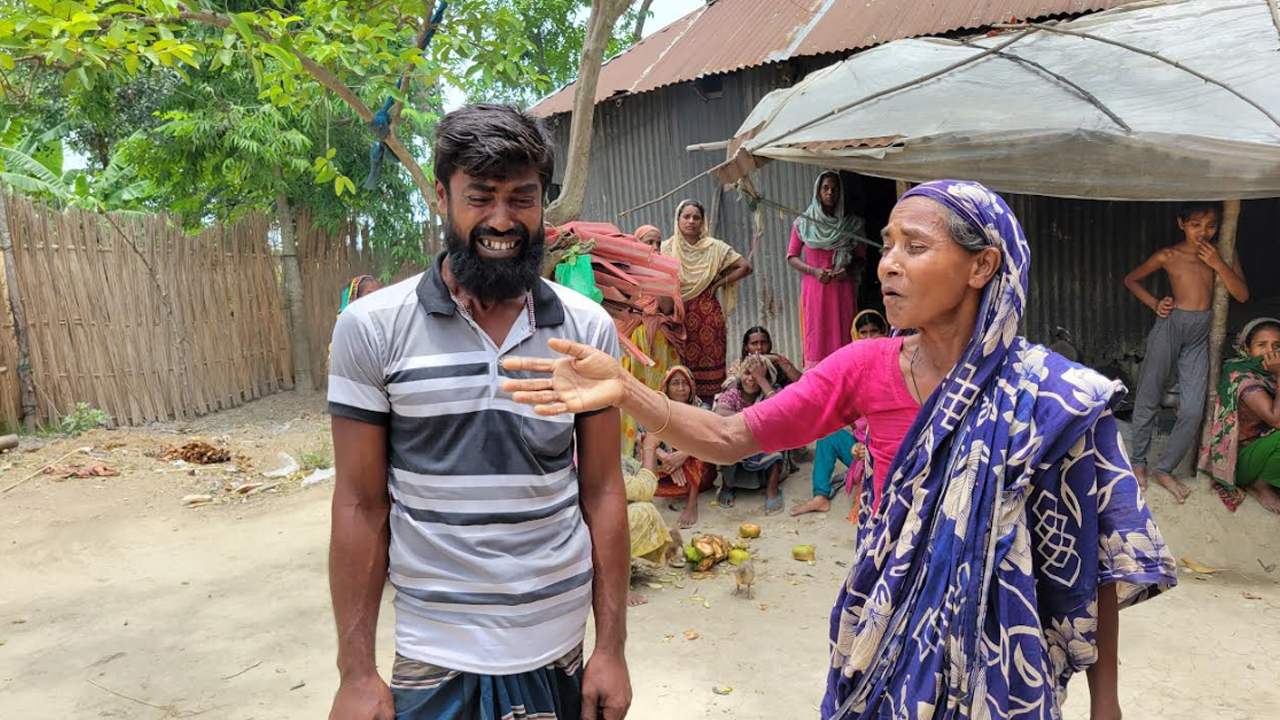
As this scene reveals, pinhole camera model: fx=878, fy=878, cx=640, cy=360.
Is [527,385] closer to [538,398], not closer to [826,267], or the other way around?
[538,398]

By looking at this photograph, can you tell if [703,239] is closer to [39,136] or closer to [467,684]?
[467,684]

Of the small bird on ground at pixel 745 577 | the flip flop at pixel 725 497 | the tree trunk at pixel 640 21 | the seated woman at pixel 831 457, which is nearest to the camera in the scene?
the small bird on ground at pixel 745 577

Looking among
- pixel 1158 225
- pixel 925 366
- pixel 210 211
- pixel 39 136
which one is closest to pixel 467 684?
pixel 925 366

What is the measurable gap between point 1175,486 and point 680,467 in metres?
2.97

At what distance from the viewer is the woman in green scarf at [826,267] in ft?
21.3

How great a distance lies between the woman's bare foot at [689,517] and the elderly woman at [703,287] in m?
0.96

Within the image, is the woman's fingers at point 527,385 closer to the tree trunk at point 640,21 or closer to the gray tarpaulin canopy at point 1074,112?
the gray tarpaulin canopy at point 1074,112

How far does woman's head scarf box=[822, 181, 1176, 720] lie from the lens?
1565 millimetres

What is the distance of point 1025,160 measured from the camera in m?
4.29

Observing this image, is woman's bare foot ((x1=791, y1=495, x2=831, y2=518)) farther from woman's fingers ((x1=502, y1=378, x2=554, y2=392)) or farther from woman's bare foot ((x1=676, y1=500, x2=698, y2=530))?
woman's fingers ((x1=502, y1=378, x2=554, y2=392))

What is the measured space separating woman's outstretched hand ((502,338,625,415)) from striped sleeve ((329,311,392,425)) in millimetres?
235

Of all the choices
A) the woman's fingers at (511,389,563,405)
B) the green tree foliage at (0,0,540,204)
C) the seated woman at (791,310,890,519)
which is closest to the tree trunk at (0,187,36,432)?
the green tree foliage at (0,0,540,204)

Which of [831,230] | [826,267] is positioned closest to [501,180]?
[831,230]

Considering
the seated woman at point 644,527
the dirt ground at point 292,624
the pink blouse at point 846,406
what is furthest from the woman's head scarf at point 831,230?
the pink blouse at point 846,406
